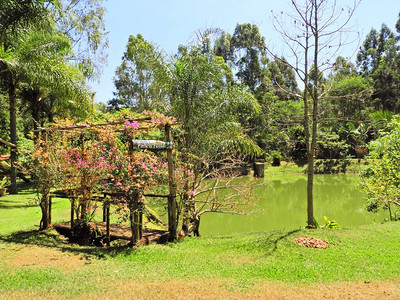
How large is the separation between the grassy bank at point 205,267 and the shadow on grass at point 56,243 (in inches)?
0.8

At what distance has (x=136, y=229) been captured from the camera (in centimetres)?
619

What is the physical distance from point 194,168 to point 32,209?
643 cm

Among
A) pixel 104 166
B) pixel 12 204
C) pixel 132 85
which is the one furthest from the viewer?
pixel 132 85

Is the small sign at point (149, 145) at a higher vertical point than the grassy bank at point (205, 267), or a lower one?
higher

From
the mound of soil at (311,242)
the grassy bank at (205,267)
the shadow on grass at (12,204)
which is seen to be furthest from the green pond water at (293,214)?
the shadow on grass at (12,204)

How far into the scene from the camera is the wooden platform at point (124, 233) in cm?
674

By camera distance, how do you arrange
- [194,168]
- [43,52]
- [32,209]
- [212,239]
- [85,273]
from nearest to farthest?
[85,273]
[212,239]
[194,168]
[43,52]
[32,209]

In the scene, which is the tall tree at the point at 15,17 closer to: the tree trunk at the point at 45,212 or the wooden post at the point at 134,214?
the tree trunk at the point at 45,212

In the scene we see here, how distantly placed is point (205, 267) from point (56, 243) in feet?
11.9

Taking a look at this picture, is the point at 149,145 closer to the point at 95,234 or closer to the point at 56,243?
the point at 95,234

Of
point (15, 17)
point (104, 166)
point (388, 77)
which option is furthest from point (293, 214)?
point (388, 77)

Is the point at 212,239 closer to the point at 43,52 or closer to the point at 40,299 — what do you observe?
the point at 40,299

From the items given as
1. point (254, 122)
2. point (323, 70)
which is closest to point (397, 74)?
point (254, 122)

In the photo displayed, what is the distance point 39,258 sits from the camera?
5.30 m
